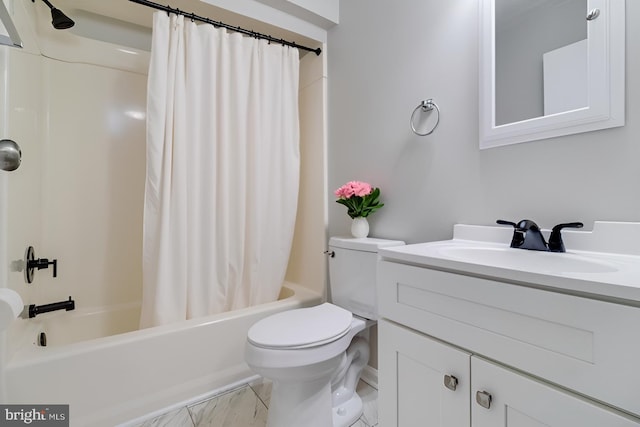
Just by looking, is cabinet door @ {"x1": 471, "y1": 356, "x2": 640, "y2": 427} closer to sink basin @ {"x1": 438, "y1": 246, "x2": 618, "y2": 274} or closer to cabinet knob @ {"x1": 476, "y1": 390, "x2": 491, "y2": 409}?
cabinet knob @ {"x1": 476, "y1": 390, "x2": 491, "y2": 409}

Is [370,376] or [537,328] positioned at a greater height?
[537,328]

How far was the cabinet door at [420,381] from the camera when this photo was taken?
706 mm

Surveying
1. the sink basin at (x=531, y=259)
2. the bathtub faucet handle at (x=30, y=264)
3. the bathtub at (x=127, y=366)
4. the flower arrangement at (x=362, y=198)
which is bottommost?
the bathtub at (x=127, y=366)

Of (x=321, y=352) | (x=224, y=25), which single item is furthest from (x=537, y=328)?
(x=224, y=25)

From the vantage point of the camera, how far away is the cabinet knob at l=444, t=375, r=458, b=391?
707 mm

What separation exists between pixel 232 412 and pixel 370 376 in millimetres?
732

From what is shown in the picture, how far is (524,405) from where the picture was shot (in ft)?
1.94

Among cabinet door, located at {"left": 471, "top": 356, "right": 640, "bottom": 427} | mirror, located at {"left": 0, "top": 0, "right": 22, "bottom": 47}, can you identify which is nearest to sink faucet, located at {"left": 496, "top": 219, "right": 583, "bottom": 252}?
cabinet door, located at {"left": 471, "top": 356, "right": 640, "bottom": 427}

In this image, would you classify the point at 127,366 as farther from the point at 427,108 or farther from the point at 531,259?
the point at 427,108

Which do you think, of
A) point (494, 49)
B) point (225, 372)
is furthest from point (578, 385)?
point (225, 372)

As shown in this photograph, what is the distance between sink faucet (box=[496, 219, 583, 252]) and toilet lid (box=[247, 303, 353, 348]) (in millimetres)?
703

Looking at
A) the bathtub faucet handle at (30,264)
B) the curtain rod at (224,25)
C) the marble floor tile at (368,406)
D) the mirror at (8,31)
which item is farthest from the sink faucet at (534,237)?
the bathtub faucet handle at (30,264)

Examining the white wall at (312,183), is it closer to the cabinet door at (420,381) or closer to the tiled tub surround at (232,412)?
the tiled tub surround at (232,412)

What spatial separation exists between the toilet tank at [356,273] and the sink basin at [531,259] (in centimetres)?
42
